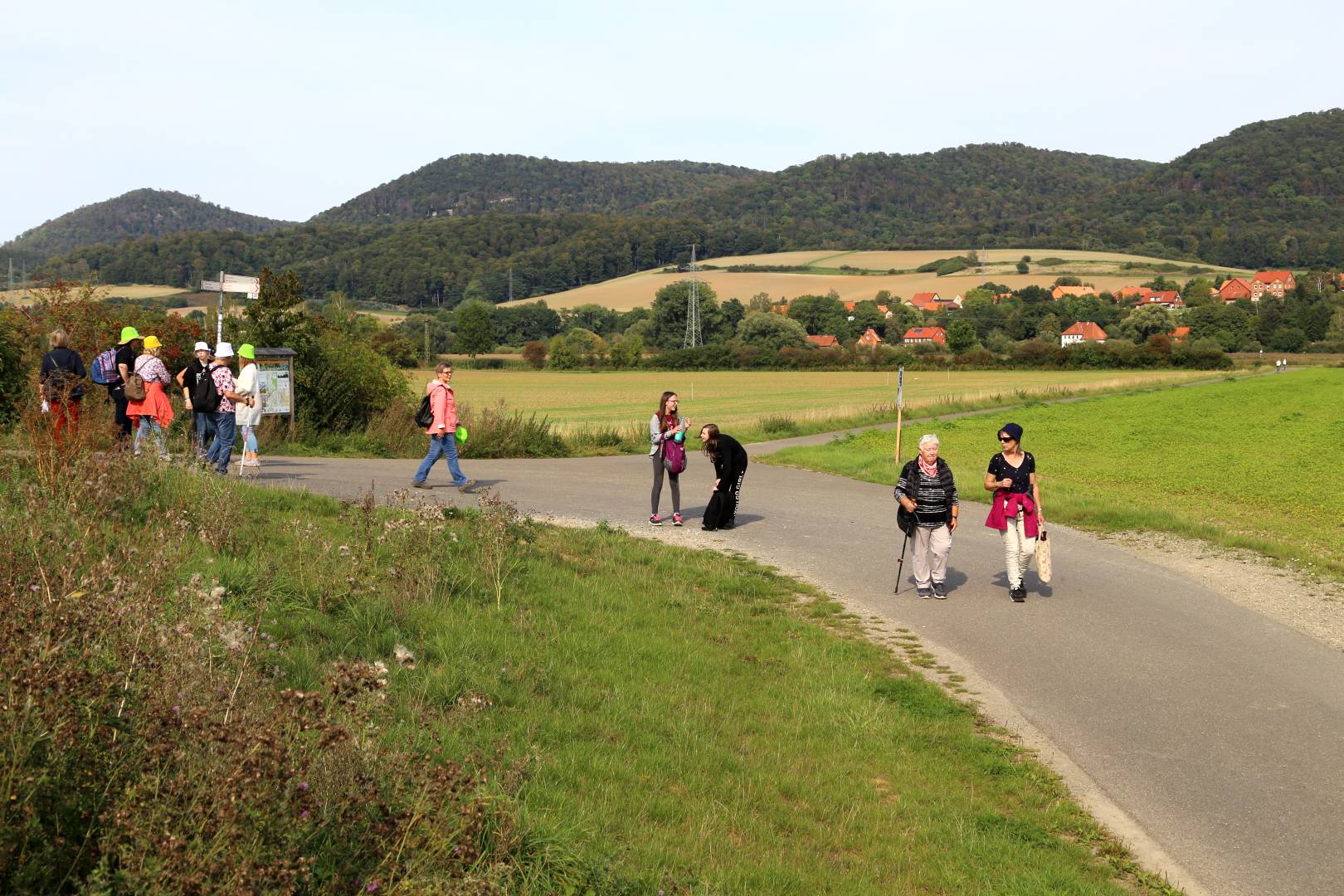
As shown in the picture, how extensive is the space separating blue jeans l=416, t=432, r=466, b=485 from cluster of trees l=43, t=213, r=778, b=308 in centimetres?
10360

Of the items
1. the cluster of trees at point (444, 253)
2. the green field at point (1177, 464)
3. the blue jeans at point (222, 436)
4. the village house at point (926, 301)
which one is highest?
the cluster of trees at point (444, 253)

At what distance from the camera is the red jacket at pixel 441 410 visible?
17.0 metres

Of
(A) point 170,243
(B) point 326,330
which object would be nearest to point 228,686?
(B) point 326,330

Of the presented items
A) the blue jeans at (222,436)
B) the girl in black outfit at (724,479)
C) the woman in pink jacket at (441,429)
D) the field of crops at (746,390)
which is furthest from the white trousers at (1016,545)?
the field of crops at (746,390)

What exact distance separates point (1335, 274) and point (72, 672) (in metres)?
177

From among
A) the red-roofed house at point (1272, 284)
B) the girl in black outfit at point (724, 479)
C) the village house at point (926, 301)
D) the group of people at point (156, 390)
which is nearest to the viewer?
the group of people at point (156, 390)

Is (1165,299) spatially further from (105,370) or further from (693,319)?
(105,370)

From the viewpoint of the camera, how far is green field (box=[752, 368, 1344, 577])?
1719 cm

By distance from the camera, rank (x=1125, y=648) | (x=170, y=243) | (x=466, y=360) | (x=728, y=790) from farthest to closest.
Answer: (x=170, y=243) < (x=466, y=360) < (x=1125, y=648) < (x=728, y=790)

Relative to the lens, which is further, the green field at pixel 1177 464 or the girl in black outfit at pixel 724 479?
the green field at pixel 1177 464

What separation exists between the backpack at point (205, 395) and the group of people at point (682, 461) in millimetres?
5789

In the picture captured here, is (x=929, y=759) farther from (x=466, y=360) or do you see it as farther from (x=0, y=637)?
(x=466, y=360)

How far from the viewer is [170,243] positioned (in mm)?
122812

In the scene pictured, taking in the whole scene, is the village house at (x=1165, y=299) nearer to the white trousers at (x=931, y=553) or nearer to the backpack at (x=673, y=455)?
the backpack at (x=673, y=455)
